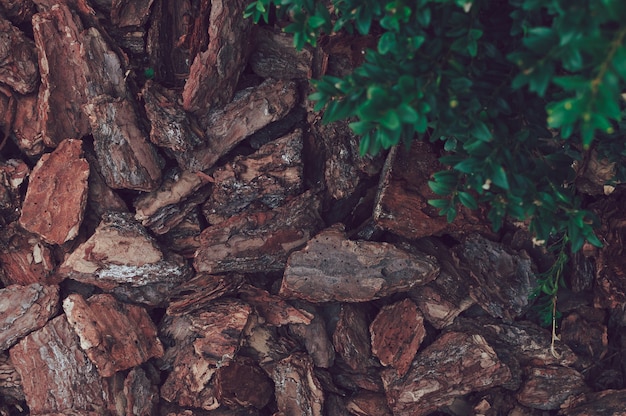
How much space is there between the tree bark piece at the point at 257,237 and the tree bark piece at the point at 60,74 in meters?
0.93

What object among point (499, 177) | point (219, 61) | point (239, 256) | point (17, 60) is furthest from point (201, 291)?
point (499, 177)

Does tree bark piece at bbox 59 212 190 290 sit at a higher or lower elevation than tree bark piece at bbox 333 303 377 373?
higher

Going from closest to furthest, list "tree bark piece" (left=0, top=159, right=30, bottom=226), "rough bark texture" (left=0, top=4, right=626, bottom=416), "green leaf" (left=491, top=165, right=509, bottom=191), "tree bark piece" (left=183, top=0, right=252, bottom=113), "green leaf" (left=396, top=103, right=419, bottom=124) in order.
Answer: "green leaf" (left=396, top=103, right=419, bottom=124) < "green leaf" (left=491, top=165, right=509, bottom=191) < "tree bark piece" (left=183, top=0, right=252, bottom=113) < "rough bark texture" (left=0, top=4, right=626, bottom=416) < "tree bark piece" (left=0, top=159, right=30, bottom=226)

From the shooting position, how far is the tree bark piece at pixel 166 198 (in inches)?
122

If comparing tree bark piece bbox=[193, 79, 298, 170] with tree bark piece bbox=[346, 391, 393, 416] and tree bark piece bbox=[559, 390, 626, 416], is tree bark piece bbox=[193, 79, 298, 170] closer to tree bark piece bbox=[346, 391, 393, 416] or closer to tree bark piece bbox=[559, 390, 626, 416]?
tree bark piece bbox=[346, 391, 393, 416]

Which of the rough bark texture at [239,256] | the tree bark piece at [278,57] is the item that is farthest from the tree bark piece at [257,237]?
the tree bark piece at [278,57]

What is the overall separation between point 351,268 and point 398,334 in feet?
1.56

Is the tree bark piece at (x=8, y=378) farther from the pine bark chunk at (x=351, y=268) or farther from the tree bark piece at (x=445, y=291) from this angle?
the tree bark piece at (x=445, y=291)

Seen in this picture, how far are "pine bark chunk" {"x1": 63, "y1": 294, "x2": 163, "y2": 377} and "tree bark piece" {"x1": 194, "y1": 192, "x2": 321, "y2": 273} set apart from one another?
1.52 feet

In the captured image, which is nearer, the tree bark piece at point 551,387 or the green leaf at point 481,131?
the green leaf at point 481,131

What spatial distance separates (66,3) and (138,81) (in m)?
0.52

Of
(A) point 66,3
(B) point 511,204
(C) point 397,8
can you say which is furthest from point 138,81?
(B) point 511,204

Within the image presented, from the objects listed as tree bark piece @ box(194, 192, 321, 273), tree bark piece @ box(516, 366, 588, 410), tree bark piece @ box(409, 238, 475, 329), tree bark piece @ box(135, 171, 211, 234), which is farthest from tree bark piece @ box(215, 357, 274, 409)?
tree bark piece @ box(516, 366, 588, 410)

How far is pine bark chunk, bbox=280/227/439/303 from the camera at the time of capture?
2.97m
